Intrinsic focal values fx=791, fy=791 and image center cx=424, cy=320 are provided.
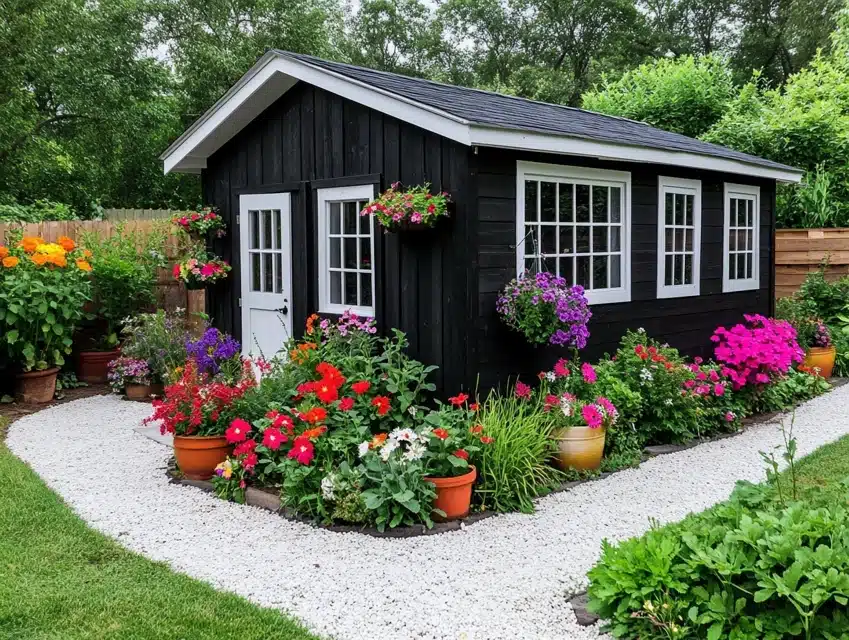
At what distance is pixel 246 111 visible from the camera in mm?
6969

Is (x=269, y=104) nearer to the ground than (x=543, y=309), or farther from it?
farther from it

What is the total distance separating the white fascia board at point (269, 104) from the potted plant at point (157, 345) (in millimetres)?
1519

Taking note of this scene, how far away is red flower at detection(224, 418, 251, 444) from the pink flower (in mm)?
2167

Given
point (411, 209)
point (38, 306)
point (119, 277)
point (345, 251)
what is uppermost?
point (411, 209)

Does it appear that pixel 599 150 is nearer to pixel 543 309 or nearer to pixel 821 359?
pixel 543 309

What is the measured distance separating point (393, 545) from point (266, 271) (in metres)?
3.68

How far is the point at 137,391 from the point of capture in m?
7.63

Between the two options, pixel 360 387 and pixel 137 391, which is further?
pixel 137 391

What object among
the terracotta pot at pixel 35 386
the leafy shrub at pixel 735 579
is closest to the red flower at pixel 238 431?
the leafy shrub at pixel 735 579

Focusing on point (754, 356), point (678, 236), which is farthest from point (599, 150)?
point (754, 356)

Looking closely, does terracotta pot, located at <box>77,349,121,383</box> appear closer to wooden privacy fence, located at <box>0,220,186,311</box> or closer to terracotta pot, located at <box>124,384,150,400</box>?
terracotta pot, located at <box>124,384,150,400</box>

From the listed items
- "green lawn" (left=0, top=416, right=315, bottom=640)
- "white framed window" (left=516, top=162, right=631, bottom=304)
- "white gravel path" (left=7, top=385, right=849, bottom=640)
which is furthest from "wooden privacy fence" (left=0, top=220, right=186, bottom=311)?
"green lawn" (left=0, top=416, right=315, bottom=640)

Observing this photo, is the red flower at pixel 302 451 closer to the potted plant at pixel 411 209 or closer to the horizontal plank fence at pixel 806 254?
the potted plant at pixel 411 209

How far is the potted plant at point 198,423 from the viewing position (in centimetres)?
506
